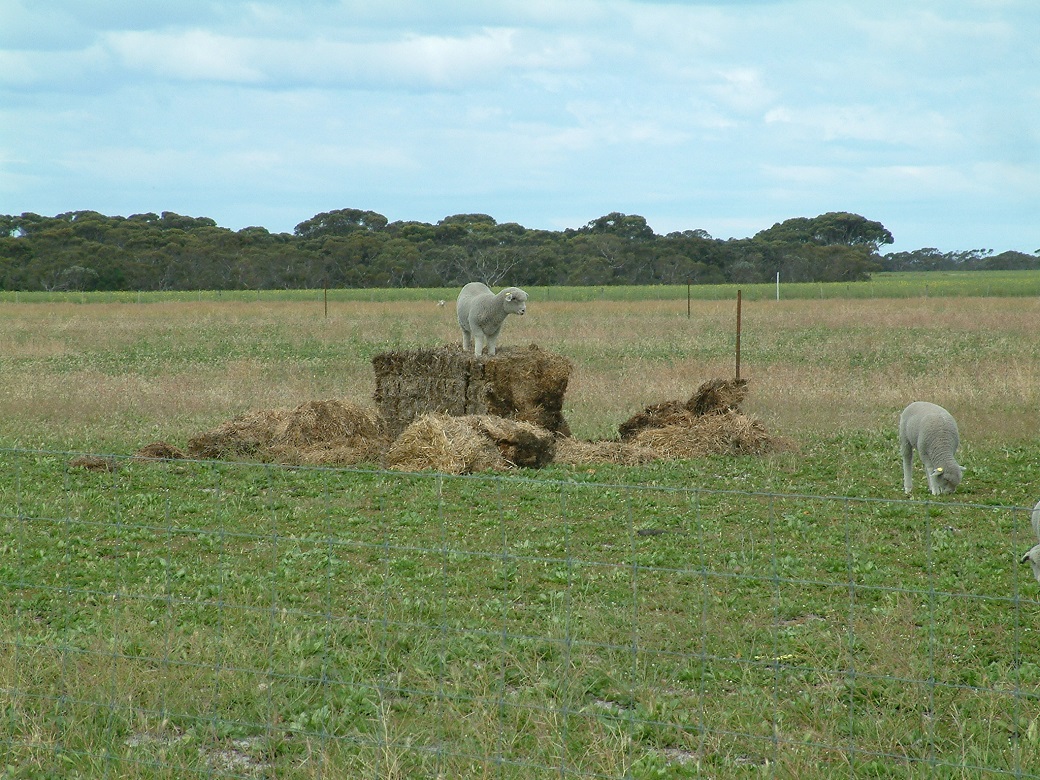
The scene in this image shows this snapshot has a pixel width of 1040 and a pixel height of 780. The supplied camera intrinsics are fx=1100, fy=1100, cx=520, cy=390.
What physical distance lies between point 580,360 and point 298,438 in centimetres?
1384

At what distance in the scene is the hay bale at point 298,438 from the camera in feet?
45.5

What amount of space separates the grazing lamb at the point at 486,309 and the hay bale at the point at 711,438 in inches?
96.4

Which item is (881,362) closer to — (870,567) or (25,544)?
(870,567)

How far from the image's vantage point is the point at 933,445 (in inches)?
455

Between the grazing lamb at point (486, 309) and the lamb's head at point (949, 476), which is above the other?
the grazing lamb at point (486, 309)

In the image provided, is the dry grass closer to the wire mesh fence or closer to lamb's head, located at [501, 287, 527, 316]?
lamb's head, located at [501, 287, 527, 316]

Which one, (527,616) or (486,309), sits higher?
(486,309)

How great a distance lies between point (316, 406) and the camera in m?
14.7

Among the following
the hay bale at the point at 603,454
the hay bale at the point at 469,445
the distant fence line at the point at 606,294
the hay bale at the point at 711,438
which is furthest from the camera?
the distant fence line at the point at 606,294

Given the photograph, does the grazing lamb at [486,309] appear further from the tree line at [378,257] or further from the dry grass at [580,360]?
the tree line at [378,257]

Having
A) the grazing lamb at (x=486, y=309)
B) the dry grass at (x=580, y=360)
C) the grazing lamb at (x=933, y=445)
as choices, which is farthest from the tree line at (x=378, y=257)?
the grazing lamb at (x=933, y=445)

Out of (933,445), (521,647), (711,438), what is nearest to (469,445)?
(711,438)

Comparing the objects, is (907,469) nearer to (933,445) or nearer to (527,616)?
(933,445)

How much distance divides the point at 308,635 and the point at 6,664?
5.42 feet
